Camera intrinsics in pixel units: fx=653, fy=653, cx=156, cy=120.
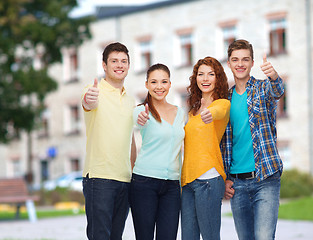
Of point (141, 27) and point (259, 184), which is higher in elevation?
point (141, 27)

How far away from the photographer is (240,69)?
5.60m

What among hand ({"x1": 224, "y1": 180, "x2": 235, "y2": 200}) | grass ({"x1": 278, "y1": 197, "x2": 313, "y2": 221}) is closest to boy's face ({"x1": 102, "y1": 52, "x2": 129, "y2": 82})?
hand ({"x1": 224, "y1": 180, "x2": 235, "y2": 200})

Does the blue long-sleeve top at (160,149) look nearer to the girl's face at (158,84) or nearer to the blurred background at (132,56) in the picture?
the girl's face at (158,84)

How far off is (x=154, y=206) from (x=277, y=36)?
26.2 metres

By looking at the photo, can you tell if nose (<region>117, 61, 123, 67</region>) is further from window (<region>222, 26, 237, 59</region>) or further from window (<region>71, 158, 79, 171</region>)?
window (<region>71, 158, 79, 171</region>)

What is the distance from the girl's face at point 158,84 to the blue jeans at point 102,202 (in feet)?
2.66

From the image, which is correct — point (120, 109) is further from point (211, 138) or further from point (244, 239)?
point (244, 239)

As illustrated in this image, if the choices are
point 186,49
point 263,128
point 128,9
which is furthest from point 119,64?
point 128,9

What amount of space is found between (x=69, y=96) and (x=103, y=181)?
1373 inches

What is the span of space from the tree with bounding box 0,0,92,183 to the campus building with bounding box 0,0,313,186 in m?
3.04

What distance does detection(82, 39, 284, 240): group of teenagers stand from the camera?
5.40m

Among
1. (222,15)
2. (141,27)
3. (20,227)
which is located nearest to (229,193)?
(20,227)

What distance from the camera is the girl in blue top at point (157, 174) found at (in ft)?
18.0

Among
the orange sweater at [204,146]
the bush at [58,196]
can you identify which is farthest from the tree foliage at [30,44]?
the orange sweater at [204,146]
